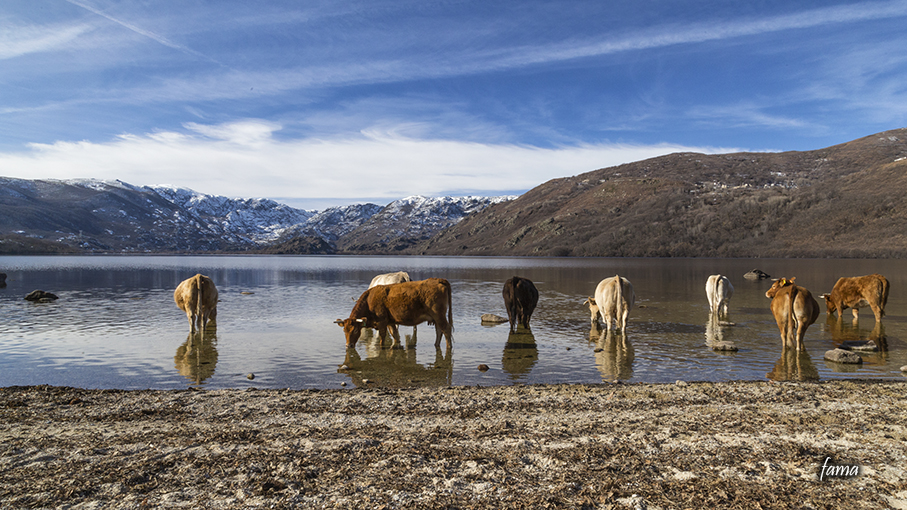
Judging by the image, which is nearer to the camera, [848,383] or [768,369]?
[848,383]

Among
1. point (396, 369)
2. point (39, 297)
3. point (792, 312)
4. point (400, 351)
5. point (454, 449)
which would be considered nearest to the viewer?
point (454, 449)

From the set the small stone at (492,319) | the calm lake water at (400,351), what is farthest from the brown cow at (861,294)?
the small stone at (492,319)

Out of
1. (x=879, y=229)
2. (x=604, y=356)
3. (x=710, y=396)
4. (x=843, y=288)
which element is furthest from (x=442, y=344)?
(x=879, y=229)

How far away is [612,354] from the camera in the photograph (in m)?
15.8

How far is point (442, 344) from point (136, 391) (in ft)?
30.7

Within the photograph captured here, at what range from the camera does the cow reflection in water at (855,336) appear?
52.4 feet

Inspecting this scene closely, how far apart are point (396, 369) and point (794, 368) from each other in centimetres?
1076

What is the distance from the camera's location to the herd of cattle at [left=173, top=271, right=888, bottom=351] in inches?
608

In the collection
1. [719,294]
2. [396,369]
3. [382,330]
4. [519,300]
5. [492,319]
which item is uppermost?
[719,294]

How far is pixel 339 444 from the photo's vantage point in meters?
7.23

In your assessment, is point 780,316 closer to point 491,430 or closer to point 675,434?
point 675,434

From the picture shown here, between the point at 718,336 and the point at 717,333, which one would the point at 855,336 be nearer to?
the point at 717,333

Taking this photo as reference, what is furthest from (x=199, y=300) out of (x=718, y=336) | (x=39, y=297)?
(x=718, y=336)

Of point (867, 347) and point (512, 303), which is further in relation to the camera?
point (512, 303)
